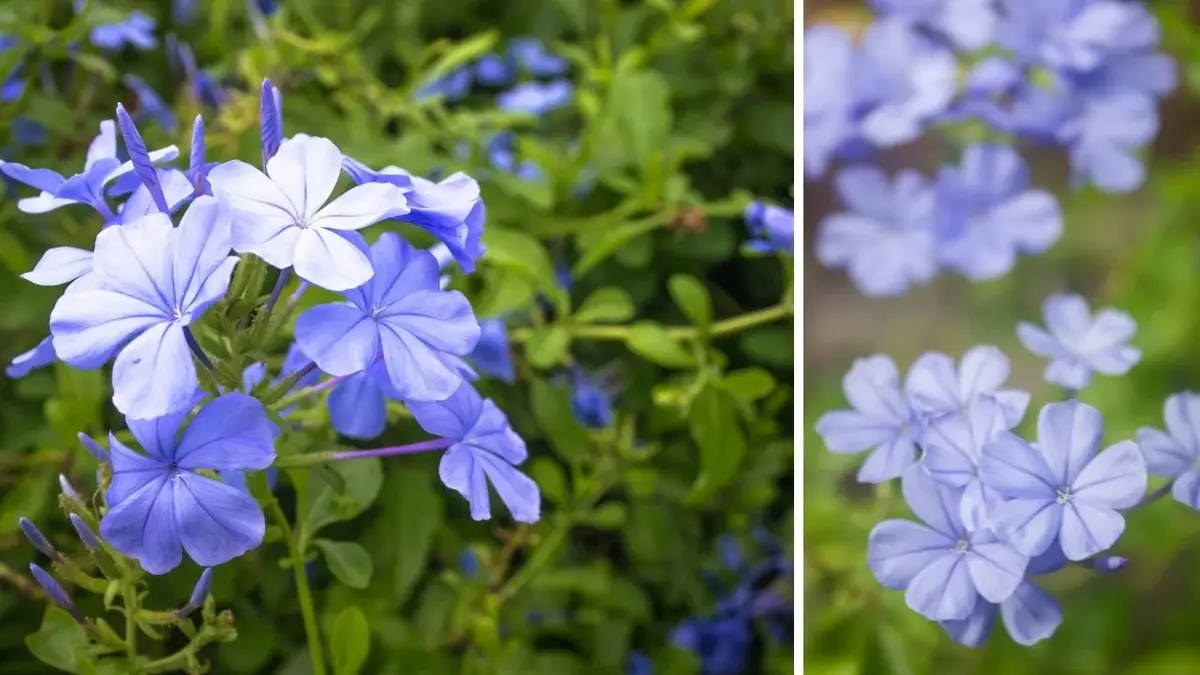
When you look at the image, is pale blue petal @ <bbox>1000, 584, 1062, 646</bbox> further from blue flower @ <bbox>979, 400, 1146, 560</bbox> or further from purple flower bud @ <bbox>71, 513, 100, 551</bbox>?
purple flower bud @ <bbox>71, 513, 100, 551</bbox>

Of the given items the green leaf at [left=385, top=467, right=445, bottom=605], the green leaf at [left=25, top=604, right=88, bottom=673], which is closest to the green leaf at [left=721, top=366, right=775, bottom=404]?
the green leaf at [left=385, top=467, right=445, bottom=605]

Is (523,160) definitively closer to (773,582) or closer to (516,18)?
(516,18)

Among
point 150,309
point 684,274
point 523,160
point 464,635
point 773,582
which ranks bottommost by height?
point 773,582

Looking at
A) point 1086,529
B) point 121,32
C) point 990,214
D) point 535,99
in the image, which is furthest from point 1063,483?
point 121,32

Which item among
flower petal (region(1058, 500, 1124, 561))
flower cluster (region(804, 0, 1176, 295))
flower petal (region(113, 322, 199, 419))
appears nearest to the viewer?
flower petal (region(113, 322, 199, 419))

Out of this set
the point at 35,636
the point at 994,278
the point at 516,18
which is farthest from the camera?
the point at 516,18

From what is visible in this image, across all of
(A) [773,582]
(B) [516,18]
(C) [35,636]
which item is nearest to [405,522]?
(C) [35,636]
